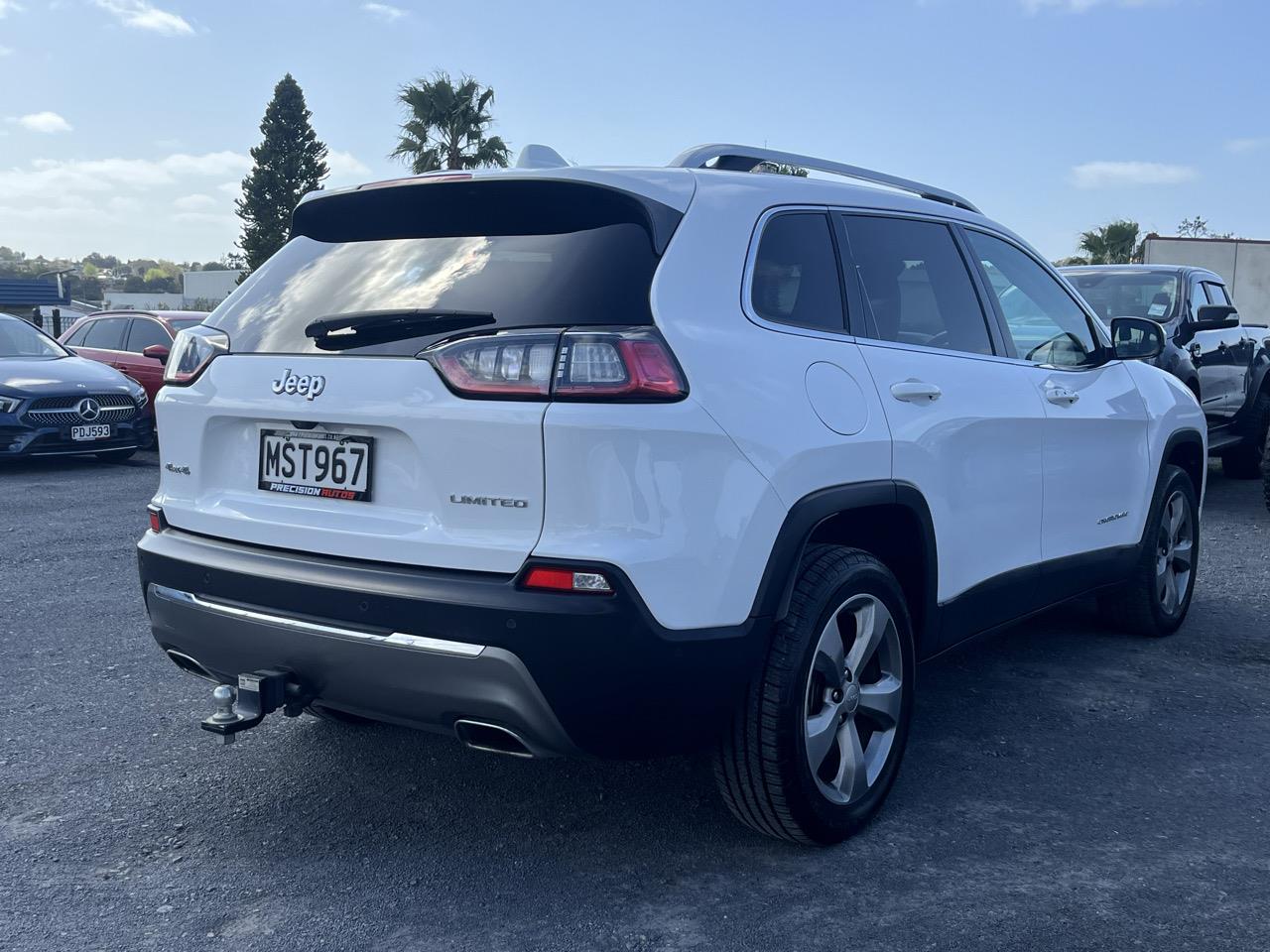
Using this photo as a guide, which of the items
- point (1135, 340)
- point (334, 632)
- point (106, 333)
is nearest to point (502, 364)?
point (334, 632)

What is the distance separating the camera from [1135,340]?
16.1 ft

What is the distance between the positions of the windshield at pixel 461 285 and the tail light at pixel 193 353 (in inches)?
1.9

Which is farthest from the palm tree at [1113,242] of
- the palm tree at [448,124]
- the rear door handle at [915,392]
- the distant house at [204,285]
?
the distant house at [204,285]

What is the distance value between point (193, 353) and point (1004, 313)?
2.59 metres

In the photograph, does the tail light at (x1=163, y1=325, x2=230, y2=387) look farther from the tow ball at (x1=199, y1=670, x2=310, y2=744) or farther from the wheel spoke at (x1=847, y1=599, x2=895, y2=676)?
the wheel spoke at (x1=847, y1=599, x2=895, y2=676)

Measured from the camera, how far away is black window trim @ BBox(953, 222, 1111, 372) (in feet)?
13.5

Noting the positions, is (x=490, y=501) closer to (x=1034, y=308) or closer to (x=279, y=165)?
(x=1034, y=308)

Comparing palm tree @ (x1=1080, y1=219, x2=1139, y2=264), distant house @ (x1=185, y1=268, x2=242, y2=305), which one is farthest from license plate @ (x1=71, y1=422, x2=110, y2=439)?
distant house @ (x1=185, y1=268, x2=242, y2=305)

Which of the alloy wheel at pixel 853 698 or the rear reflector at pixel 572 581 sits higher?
the rear reflector at pixel 572 581

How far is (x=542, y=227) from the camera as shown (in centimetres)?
288

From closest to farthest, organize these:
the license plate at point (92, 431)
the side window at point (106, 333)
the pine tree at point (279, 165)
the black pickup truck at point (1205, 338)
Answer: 1. the black pickup truck at point (1205, 338)
2. the license plate at point (92, 431)
3. the side window at point (106, 333)
4. the pine tree at point (279, 165)

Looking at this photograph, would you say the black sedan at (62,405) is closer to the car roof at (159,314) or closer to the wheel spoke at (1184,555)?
the car roof at (159,314)

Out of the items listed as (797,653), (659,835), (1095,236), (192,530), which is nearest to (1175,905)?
(797,653)

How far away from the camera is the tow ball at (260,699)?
291cm
